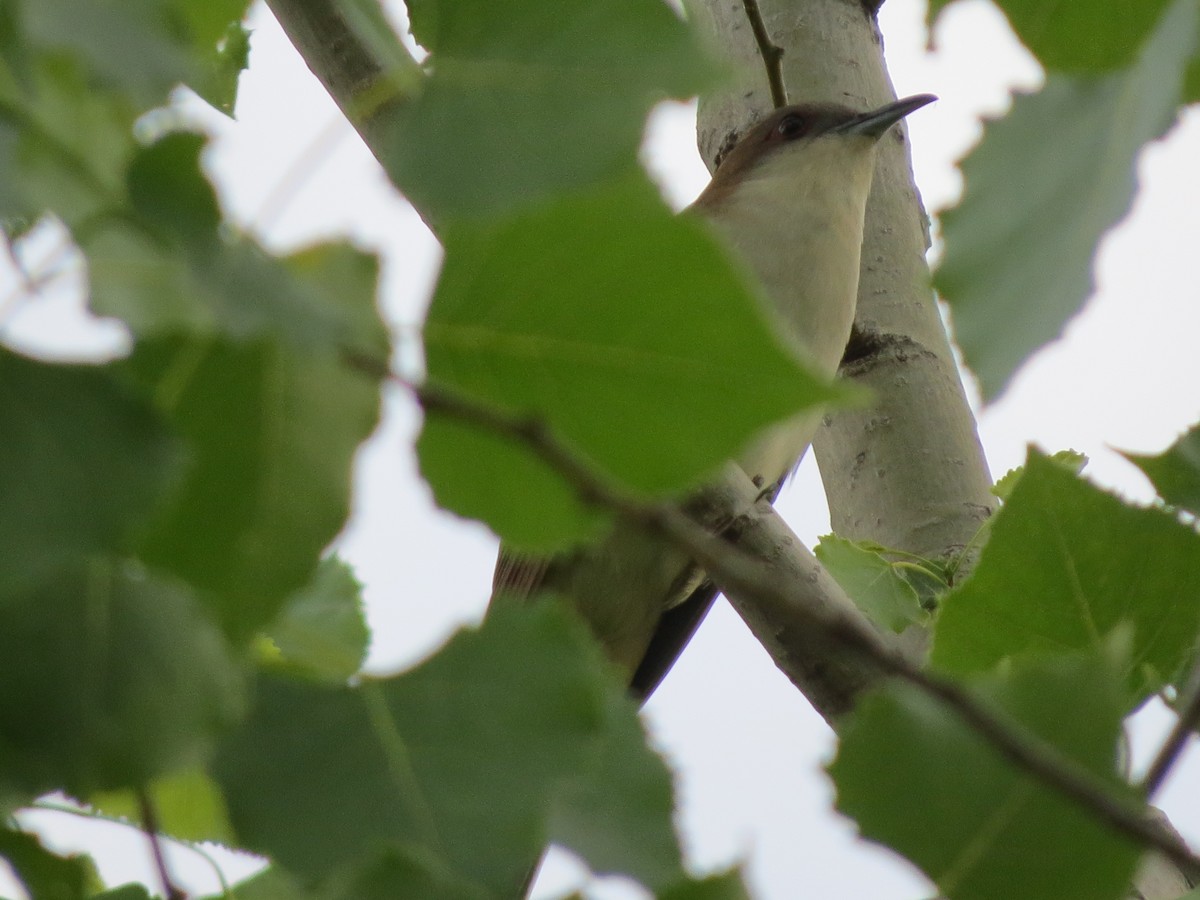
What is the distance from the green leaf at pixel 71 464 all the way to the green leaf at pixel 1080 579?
55cm

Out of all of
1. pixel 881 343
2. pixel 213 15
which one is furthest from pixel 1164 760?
pixel 881 343

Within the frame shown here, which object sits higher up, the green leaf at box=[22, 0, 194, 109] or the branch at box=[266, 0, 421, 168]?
the branch at box=[266, 0, 421, 168]

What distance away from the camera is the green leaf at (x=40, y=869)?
27.2 inches

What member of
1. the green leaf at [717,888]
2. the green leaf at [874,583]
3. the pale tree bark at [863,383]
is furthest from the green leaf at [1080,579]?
the green leaf at [874,583]

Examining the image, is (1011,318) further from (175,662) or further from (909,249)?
(909,249)

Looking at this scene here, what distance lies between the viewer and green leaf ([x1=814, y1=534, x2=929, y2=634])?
178 centimetres

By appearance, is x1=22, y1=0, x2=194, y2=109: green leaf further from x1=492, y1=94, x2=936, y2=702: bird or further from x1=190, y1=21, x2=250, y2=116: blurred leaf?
x1=492, y1=94, x2=936, y2=702: bird

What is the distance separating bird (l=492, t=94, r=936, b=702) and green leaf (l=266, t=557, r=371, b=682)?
1.90 metres

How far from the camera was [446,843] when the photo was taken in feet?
2.03

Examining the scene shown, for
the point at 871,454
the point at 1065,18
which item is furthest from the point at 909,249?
the point at 1065,18

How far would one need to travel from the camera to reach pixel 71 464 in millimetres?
505

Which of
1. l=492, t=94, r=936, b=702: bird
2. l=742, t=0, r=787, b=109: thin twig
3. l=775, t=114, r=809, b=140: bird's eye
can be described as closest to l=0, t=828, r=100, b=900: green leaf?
l=742, t=0, r=787, b=109: thin twig

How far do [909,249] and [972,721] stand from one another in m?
2.41

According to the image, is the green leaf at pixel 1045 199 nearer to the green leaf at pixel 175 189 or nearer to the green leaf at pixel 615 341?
the green leaf at pixel 615 341
